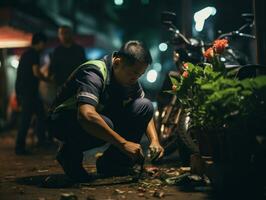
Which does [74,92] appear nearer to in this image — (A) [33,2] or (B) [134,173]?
(B) [134,173]

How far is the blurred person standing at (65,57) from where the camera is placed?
31.9 ft

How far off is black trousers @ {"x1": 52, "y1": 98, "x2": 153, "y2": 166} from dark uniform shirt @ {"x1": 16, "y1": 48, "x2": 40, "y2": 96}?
12.3ft

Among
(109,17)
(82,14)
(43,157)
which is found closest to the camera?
(43,157)

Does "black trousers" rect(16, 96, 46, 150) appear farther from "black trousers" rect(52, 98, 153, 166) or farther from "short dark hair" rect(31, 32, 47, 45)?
"black trousers" rect(52, 98, 153, 166)

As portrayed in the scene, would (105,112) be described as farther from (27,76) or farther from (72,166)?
(27,76)

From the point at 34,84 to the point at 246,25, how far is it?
4.18m

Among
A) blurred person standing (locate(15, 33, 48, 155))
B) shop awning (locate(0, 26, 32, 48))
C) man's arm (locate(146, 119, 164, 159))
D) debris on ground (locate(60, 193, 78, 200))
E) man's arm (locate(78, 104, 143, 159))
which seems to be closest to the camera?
debris on ground (locate(60, 193, 78, 200))

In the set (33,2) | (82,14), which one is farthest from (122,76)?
(82,14)

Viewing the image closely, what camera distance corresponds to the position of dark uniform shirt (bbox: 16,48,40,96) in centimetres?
905

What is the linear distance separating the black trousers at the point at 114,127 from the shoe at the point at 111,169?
0.20 feet

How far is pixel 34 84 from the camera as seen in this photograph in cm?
921

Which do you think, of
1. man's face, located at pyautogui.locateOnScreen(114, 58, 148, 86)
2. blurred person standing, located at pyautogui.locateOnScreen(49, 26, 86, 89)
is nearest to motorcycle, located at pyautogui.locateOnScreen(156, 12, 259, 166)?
man's face, located at pyautogui.locateOnScreen(114, 58, 148, 86)

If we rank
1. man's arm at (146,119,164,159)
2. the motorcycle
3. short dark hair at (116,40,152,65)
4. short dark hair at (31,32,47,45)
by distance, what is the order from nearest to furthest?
short dark hair at (116,40,152,65)
man's arm at (146,119,164,159)
the motorcycle
short dark hair at (31,32,47,45)

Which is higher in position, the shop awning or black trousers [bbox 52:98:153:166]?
the shop awning
